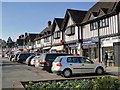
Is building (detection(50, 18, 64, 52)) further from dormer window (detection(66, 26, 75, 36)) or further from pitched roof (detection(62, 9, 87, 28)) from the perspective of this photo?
pitched roof (detection(62, 9, 87, 28))

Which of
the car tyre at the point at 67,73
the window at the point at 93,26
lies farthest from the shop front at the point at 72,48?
the car tyre at the point at 67,73

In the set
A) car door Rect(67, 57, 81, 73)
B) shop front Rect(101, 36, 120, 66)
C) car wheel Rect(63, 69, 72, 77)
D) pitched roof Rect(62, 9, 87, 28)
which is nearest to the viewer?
car wheel Rect(63, 69, 72, 77)

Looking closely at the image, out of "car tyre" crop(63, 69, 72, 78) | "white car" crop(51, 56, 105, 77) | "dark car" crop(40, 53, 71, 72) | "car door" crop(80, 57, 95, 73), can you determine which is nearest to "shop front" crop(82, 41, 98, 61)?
"dark car" crop(40, 53, 71, 72)

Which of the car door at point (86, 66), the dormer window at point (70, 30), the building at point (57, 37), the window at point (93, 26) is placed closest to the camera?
the car door at point (86, 66)

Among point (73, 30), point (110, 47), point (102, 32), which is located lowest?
point (110, 47)

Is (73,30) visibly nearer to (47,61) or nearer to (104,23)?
(104,23)

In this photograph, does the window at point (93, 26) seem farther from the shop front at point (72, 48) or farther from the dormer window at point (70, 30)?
the dormer window at point (70, 30)

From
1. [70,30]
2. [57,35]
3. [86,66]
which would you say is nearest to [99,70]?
[86,66]

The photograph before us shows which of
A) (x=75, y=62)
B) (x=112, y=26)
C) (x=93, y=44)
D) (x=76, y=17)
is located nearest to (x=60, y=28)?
(x=76, y=17)

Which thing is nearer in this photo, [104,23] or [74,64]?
[74,64]

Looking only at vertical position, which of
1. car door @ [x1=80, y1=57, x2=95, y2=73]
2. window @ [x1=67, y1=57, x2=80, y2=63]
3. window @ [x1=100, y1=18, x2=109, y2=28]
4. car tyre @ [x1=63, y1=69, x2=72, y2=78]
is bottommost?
car tyre @ [x1=63, y1=69, x2=72, y2=78]

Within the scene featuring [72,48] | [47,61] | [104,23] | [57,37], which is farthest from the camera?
[57,37]

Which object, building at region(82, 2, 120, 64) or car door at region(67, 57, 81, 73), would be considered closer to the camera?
car door at region(67, 57, 81, 73)

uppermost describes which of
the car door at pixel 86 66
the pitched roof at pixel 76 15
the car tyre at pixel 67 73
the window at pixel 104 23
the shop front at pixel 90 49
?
the pitched roof at pixel 76 15
